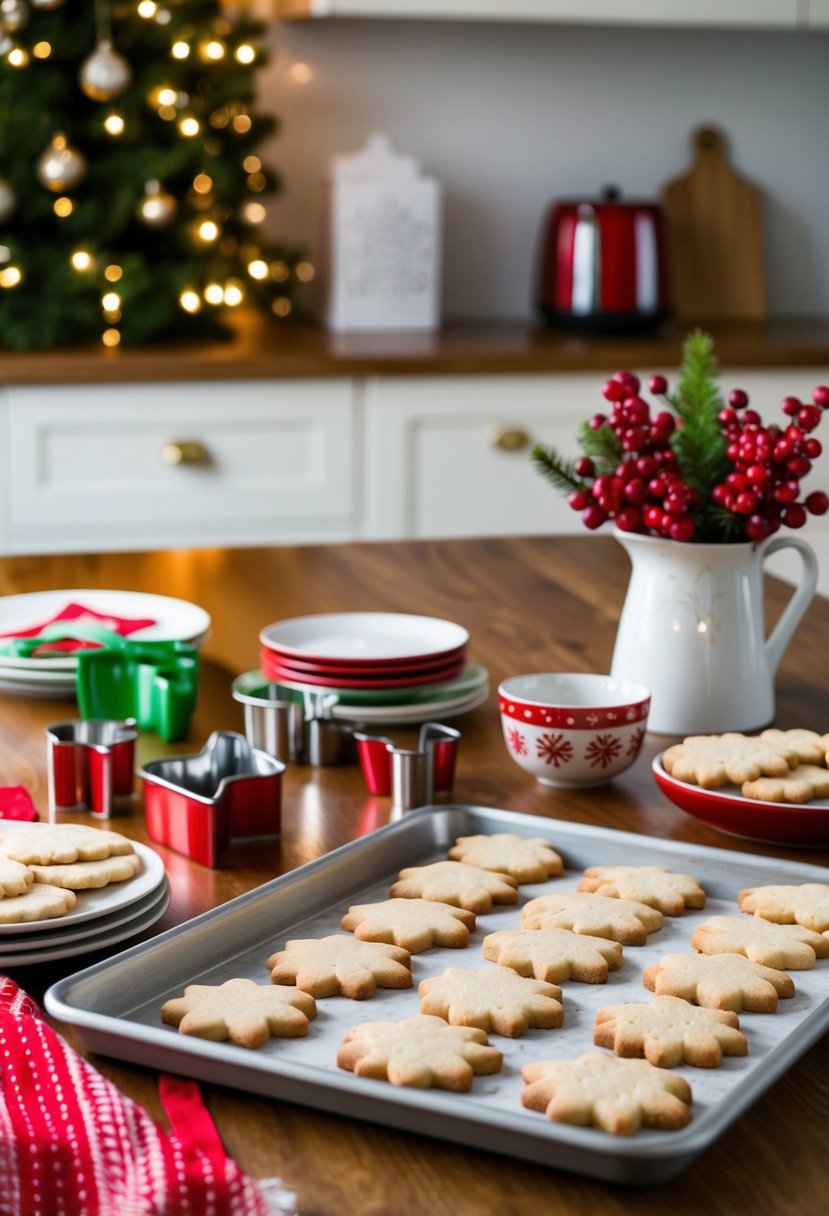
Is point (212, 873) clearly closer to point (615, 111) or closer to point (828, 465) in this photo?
point (828, 465)

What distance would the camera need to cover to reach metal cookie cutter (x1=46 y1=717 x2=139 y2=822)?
111cm

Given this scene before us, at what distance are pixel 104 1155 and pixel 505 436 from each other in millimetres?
2385

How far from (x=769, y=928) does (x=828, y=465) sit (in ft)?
5.40

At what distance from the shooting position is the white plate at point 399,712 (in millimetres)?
1310

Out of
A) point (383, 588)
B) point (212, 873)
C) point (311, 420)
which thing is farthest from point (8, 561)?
point (311, 420)

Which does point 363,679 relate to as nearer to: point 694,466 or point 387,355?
point 694,466

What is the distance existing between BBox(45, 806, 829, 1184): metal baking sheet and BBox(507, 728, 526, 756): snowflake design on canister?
4.2 inches

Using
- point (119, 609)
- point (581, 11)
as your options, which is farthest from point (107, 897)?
point (581, 11)

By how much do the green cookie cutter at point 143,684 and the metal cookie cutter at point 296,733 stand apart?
54 millimetres

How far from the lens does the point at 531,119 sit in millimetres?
3568

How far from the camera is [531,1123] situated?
2.17ft

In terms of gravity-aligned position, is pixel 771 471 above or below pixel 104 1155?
above

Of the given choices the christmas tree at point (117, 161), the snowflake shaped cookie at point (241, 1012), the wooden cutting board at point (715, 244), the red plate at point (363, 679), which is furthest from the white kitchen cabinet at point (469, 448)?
the snowflake shaped cookie at point (241, 1012)

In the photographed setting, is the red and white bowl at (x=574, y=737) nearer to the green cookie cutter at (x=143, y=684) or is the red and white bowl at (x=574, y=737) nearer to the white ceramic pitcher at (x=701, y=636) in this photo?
the white ceramic pitcher at (x=701, y=636)
